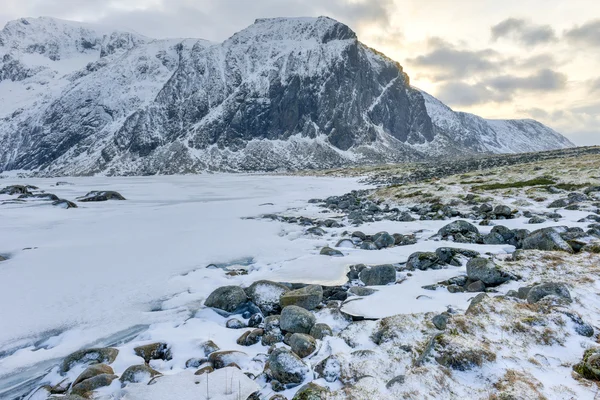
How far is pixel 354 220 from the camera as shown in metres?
19.7

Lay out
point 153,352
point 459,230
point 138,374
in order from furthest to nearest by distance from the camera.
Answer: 1. point 459,230
2. point 153,352
3. point 138,374

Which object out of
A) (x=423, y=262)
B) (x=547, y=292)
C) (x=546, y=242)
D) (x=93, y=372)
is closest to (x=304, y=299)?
(x=93, y=372)

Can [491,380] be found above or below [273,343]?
above

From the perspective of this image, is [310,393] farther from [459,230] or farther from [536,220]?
[536,220]

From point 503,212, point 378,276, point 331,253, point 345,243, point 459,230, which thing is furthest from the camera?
point 503,212

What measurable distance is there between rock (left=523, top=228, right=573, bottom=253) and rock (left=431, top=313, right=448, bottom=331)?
22.5 feet

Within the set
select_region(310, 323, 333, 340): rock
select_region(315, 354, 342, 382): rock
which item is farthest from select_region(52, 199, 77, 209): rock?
select_region(315, 354, 342, 382): rock

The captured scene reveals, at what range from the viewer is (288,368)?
5082mm

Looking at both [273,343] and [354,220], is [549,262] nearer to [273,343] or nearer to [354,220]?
[273,343]

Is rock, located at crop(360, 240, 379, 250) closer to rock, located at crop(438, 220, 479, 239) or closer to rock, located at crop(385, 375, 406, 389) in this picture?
rock, located at crop(438, 220, 479, 239)

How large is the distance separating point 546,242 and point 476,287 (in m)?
4.38

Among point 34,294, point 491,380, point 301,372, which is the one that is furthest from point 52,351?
point 491,380

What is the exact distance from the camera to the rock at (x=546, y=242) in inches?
399

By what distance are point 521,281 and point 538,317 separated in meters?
2.68
